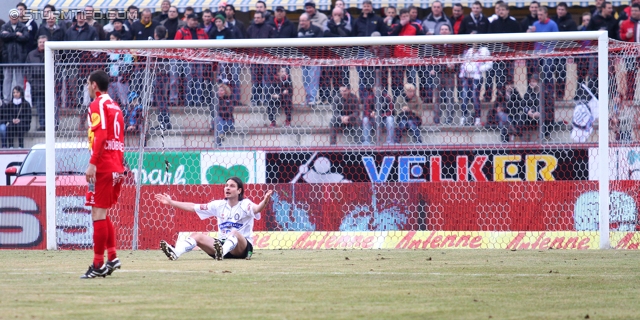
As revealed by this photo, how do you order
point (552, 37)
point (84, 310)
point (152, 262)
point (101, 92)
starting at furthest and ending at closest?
point (552, 37) → point (152, 262) → point (101, 92) → point (84, 310)

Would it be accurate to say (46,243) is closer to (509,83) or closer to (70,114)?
(70,114)

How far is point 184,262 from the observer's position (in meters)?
12.9

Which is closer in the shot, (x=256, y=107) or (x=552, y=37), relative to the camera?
(x=552, y=37)

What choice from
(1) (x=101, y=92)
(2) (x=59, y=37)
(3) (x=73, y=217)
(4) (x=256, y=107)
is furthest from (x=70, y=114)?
(1) (x=101, y=92)

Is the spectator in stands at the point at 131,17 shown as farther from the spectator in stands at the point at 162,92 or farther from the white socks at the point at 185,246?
the white socks at the point at 185,246

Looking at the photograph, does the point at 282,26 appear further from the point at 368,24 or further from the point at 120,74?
the point at 120,74

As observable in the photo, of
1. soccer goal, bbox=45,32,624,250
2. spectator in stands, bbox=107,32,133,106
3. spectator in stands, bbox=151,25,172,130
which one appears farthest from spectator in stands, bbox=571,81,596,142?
spectator in stands, bbox=107,32,133,106

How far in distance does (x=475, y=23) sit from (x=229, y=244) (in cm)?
979

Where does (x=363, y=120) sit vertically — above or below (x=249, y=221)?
above

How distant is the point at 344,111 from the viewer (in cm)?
1811

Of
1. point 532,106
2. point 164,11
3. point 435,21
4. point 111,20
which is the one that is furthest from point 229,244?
point 111,20

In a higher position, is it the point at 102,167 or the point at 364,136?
the point at 364,136

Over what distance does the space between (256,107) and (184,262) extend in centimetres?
558

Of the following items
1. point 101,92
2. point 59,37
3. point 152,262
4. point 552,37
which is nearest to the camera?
point 101,92
